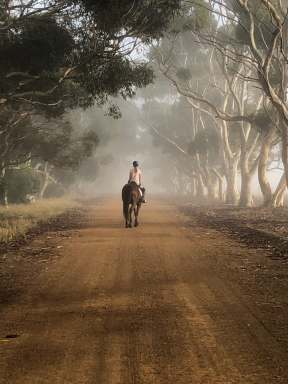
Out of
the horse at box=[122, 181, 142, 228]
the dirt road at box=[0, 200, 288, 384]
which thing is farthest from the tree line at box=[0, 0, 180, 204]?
the dirt road at box=[0, 200, 288, 384]

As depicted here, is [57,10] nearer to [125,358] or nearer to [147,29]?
[147,29]

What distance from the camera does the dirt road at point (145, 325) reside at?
17.4 ft

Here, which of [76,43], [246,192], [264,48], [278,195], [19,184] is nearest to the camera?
[76,43]

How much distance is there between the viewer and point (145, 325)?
22.5ft

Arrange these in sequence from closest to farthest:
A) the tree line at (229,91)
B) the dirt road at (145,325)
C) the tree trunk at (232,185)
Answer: the dirt road at (145,325), the tree line at (229,91), the tree trunk at (232,185)

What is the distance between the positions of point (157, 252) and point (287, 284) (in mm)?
4357

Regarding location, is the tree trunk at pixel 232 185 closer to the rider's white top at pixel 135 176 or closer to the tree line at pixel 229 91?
the tree line at pixel 229 91

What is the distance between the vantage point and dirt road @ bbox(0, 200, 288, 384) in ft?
17.4

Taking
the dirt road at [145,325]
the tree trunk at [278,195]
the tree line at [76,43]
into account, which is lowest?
the dirt road at [145,325]

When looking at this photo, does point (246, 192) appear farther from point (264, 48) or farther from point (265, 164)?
point (264, 48)

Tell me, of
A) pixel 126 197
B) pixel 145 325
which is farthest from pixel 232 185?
pixel 145 325

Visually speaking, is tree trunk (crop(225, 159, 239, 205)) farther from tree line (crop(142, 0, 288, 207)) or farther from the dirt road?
the dirt road

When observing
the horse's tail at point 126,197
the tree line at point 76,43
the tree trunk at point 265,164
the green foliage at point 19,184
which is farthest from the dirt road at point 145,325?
the green foliage at point 19,184

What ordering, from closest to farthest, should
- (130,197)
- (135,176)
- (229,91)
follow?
(130,197) < (135,176) < (229,91)
